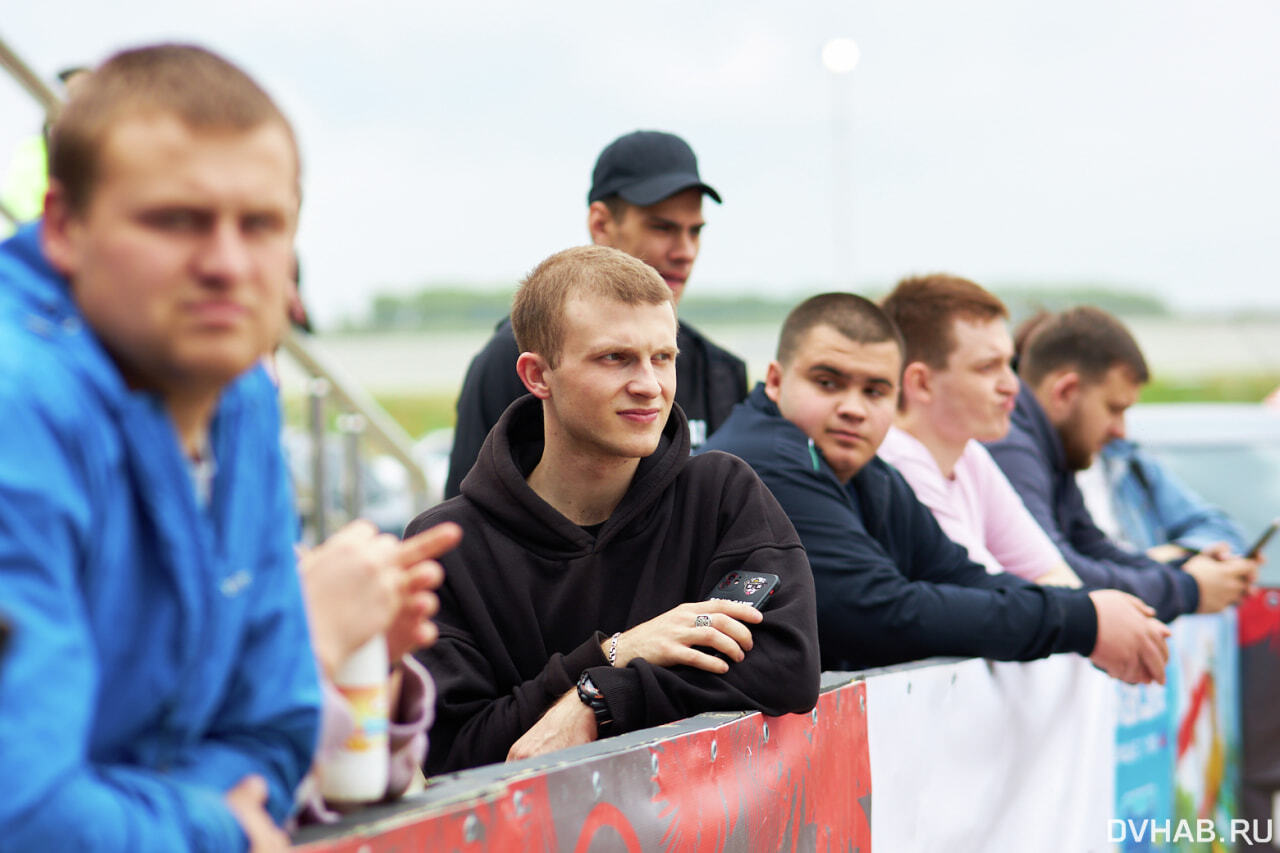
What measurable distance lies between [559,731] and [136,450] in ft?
4.39

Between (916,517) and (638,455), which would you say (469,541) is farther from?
(916,517)

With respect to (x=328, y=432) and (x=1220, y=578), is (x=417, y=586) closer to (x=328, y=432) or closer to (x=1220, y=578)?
(x=1220, y=578)

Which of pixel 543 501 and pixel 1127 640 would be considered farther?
pixel 1127 640

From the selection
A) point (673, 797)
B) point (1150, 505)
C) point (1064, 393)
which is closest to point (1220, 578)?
point (1064, 393)

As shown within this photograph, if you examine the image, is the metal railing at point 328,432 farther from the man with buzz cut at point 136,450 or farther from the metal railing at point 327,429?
the man with buzz cut at point 136,450

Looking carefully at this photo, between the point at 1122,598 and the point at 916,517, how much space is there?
0.67 m

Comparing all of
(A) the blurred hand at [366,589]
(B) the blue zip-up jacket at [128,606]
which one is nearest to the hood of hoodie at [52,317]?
(B) the blue zip-up jacket at [128,606]

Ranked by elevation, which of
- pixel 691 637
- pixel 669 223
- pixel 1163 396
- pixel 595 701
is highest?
pixel 1163 396

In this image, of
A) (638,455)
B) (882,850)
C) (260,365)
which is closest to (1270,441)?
(882,850)

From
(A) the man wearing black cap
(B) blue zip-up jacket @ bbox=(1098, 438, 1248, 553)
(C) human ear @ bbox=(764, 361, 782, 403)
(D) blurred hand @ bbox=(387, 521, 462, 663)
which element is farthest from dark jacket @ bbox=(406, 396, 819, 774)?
(B) blue zip-up jacket @ bbox=(1098, 438, 1248, 553)

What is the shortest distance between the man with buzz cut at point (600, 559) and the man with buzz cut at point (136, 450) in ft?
3.78

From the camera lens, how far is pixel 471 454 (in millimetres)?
3922

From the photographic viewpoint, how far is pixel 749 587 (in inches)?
112

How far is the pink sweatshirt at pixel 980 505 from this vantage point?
4.65m
